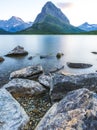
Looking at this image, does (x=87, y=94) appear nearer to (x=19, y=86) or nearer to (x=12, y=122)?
(x=12, y=122)

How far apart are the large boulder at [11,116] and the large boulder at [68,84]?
4.95m

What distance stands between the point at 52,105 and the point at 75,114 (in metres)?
7.79

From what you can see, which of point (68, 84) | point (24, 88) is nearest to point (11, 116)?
point (68, 84)

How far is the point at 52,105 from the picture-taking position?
805 inches

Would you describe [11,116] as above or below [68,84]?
below

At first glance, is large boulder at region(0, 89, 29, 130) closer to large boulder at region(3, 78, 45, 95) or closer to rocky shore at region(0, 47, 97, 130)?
rocky shore at region(0, 47, 97, 130)

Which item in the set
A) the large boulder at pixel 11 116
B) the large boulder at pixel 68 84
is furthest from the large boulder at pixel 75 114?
the large boulder at pixel 68 84

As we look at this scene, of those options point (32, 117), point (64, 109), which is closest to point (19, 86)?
point (32, 117)

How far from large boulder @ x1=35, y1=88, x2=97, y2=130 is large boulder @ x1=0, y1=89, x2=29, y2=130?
2.32m

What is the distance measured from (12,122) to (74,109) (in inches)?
193

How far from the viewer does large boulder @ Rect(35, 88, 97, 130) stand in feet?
38.5

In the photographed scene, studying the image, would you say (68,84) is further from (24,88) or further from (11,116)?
(11,116)

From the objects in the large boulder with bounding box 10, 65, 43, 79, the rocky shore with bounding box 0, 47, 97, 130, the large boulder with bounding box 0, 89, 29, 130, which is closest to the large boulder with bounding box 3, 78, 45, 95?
the rocky shore with bounding box 0, 47, 97, 130

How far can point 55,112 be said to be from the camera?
14.8m
